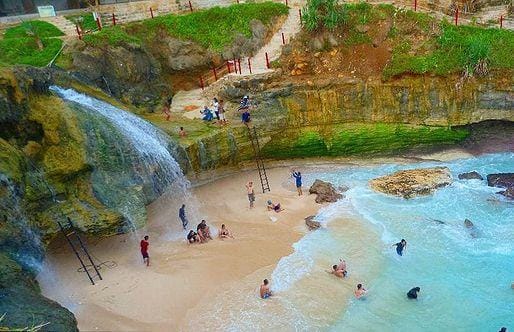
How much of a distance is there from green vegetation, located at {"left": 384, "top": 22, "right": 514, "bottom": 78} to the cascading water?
1329 centimetres

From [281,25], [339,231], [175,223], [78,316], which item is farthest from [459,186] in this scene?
[78,316]

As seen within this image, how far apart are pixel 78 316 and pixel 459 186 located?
58.4 ft

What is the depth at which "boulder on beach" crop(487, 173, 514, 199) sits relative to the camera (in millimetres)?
22156

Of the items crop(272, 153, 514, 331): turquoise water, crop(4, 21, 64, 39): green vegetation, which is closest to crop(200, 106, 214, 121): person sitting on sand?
crop(272, 153, 514, 331): turquoise water

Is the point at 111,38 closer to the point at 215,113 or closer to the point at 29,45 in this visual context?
the point at 29,45

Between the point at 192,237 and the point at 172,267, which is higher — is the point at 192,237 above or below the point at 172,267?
above

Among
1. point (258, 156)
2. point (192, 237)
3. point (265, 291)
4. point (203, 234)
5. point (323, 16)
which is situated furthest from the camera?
point (323, 16)

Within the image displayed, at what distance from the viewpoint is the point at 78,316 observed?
15289 mm

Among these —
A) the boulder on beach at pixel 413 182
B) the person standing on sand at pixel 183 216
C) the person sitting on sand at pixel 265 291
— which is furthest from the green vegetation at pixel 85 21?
the person sitting on sand at pixel 265 291

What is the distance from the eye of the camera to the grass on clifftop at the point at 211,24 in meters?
29.9

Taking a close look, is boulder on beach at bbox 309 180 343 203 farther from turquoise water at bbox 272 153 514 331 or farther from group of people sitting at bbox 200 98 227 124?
group of people sitting at bbox 200 98 227 124

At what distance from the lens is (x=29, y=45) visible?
26281 millimetres

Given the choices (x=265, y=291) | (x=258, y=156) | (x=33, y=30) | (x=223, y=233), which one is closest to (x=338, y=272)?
(x=265, y=291)

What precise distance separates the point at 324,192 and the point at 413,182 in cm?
443
